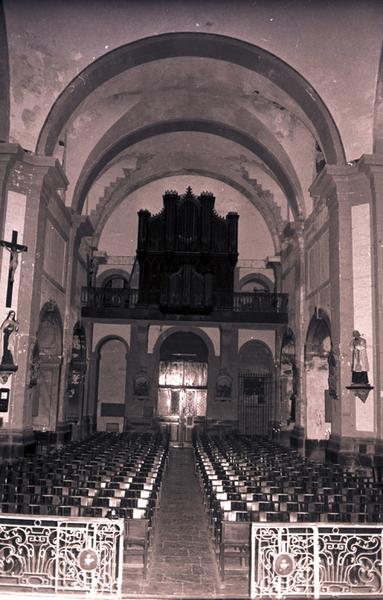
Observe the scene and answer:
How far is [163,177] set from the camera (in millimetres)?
25484

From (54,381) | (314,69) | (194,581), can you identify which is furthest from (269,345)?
(194,581)

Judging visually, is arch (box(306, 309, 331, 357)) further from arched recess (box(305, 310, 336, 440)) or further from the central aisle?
the central aisle

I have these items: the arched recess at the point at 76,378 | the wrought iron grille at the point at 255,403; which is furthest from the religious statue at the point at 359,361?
the wrought iron grille at the point at 255,403

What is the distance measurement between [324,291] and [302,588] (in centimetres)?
1125

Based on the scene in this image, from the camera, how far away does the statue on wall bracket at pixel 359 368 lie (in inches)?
511

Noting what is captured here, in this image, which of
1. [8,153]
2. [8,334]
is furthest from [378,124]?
[8,334]

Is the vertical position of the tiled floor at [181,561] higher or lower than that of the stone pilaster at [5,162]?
lower

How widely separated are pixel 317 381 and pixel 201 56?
10310mm

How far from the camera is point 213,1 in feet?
45.6

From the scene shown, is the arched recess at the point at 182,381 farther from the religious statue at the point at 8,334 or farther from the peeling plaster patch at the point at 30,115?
the peeling plaster patch at the point at 30,115

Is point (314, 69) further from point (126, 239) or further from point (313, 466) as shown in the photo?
point (126, 239)

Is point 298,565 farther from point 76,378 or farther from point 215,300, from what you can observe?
point 215,300

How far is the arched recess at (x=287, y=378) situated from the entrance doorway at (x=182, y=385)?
3549 mm

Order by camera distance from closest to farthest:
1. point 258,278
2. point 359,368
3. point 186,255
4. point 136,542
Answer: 1. point 136,542
2. point 359,368
3. point 186,255
4. point 258,278
